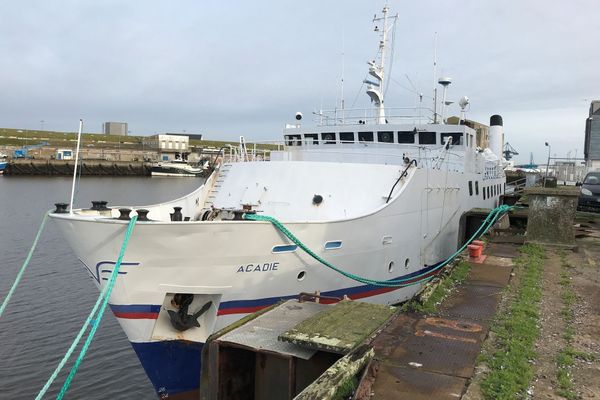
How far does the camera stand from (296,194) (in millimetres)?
10438

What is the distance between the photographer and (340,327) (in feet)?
A: 17.7

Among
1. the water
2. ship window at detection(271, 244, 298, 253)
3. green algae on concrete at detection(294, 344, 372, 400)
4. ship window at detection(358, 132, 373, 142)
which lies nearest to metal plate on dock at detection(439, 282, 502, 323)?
green algae on concrete at detection(294, 344, 372, 400)

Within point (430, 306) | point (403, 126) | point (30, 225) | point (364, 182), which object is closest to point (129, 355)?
point (364, 182)

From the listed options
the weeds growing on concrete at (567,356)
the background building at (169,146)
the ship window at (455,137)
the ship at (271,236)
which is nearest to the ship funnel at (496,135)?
the ship at (271,236)

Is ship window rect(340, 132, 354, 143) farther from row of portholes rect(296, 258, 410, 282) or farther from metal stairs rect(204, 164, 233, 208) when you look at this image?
row of portholes rect(296, 258, 410, 282)

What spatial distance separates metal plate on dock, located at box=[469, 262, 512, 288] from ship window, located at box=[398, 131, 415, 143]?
599cm

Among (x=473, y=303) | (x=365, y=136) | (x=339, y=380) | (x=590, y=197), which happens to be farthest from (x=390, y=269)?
(x=590, y=197)

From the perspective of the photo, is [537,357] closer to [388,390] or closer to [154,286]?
[388,390]

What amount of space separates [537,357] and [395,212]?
215 inches

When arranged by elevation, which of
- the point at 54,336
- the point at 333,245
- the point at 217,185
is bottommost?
the point at 54,336

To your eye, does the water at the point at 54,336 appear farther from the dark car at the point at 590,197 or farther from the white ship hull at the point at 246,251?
the dark car at the point at 590,197

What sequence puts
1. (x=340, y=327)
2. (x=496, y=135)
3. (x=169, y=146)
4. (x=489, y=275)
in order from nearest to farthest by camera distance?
(x=340, y=327)
(x=489, y=275)
(x=496, y=135)
(x=169, y=146)

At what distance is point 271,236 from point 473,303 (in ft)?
10.6

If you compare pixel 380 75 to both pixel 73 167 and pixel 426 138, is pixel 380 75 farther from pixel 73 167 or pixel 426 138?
pixel 73 167
